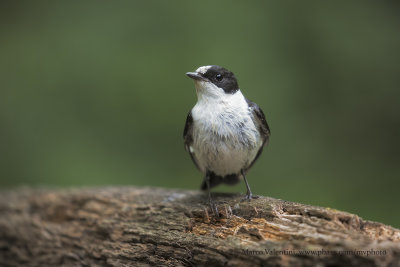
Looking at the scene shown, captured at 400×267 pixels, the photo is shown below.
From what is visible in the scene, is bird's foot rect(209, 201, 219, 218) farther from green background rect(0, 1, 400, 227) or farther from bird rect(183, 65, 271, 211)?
green background rect(0, 1, 400, 227)

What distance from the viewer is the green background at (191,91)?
5578mm

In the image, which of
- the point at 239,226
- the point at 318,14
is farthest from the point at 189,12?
the point at 239,226

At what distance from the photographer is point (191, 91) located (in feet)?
19.0

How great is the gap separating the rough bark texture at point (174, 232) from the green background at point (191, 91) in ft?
4.43

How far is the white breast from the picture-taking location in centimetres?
354

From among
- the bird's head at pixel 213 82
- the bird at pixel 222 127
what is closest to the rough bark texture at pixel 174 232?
the bird at pixel 222 127

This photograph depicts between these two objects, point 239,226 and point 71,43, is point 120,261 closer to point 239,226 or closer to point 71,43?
point 239,226

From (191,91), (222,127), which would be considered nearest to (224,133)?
(222,127)

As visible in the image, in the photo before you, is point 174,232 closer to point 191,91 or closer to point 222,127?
point 222,127

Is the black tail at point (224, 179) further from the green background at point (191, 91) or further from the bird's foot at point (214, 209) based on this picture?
the green background at point (191, 91)

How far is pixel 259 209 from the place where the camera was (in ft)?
10.1

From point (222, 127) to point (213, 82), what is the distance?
465 millimetres

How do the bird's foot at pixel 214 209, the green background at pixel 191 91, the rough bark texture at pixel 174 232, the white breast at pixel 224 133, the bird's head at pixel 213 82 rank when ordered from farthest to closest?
1. the green background at pixel 191 91
2. the bird's head at pixel 213 82
3. the white breast at pixel 224 133
4. the bird's foot at pixel 214 209
5. the rough bark texture at pixel 174 232

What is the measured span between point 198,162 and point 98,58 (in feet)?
10.3
